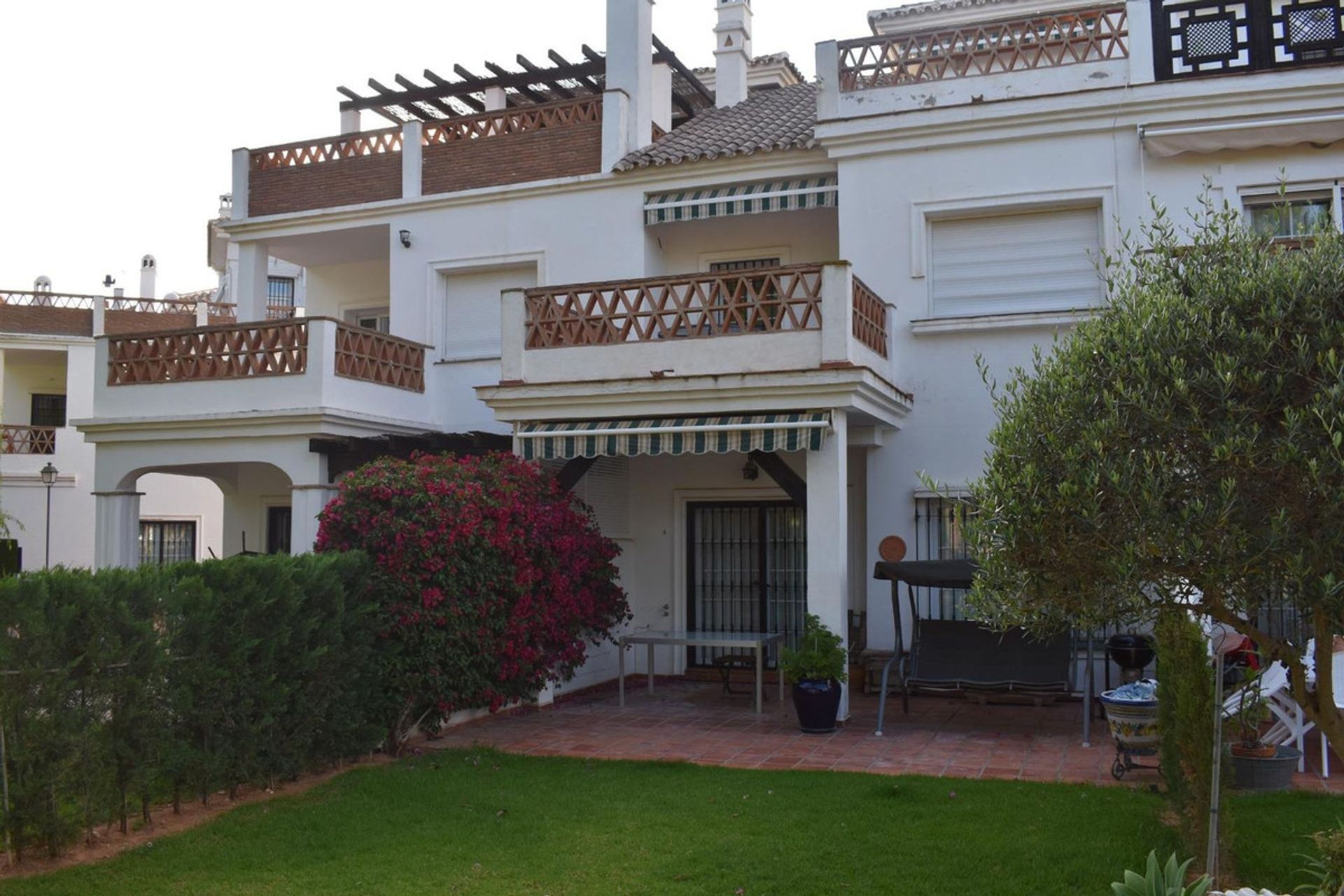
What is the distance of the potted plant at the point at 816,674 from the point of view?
37.2 feet

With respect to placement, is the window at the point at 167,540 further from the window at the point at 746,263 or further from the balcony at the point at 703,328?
the balcony at the point at 703,328

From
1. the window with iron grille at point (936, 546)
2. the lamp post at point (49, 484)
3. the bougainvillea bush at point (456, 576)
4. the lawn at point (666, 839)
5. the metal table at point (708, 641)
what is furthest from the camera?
the lamp post at point (49, 484)

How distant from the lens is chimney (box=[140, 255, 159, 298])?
38.8 m

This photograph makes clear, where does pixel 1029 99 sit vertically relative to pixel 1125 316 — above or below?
above

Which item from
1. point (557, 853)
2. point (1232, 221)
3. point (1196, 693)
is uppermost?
point (1232, 221)

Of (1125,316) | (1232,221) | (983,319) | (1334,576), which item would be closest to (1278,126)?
(983,319)

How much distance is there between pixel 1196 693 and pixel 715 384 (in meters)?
6.15

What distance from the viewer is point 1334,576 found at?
4.75m

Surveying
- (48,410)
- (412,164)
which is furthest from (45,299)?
(412,164)

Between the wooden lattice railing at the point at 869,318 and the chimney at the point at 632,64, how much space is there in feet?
16.5

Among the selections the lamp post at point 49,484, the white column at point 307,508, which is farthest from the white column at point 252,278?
the lamp post at point 49,484

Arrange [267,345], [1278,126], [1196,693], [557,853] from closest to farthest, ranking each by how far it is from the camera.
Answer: [1196,693] < [557,853] < [1278,126] < [267,345]

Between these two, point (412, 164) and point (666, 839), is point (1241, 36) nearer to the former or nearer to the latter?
point (666, 839)

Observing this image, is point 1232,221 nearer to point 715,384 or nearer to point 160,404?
point 715,384
